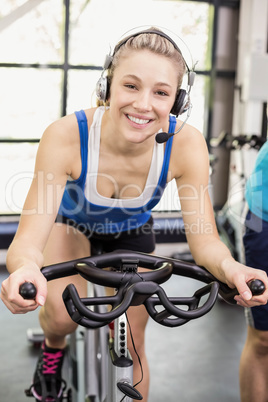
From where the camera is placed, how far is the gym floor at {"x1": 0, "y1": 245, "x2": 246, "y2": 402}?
2562 millimetres

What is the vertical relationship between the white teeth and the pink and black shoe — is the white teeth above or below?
above

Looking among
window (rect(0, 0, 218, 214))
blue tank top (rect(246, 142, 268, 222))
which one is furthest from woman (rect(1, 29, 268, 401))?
window (rect(0, 0, 218, 214))

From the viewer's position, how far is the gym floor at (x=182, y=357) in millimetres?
2562

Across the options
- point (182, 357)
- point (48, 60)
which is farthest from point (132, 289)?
point (48, 60)

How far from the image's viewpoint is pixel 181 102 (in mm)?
1497

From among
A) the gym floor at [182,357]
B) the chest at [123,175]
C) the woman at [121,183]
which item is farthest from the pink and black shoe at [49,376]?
the chest at [123,175]

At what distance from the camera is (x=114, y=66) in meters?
1.47

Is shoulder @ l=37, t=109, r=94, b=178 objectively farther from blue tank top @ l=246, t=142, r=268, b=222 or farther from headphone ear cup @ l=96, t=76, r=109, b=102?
blue tank top @ l=246, t=142, r=268, b=222

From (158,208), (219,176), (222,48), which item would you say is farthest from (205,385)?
(222,48)

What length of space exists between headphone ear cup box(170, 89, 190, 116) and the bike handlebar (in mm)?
499

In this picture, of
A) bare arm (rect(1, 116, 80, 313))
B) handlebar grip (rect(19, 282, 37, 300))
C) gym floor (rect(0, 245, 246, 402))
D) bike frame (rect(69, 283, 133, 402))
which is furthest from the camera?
gym floor (rect(0, 245, 246, 402))

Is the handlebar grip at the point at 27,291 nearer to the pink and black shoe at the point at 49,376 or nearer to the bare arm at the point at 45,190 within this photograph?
the bare arm at the point at 45,190

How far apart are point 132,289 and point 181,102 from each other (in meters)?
0.66

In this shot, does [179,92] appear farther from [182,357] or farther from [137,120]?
[182,357]
